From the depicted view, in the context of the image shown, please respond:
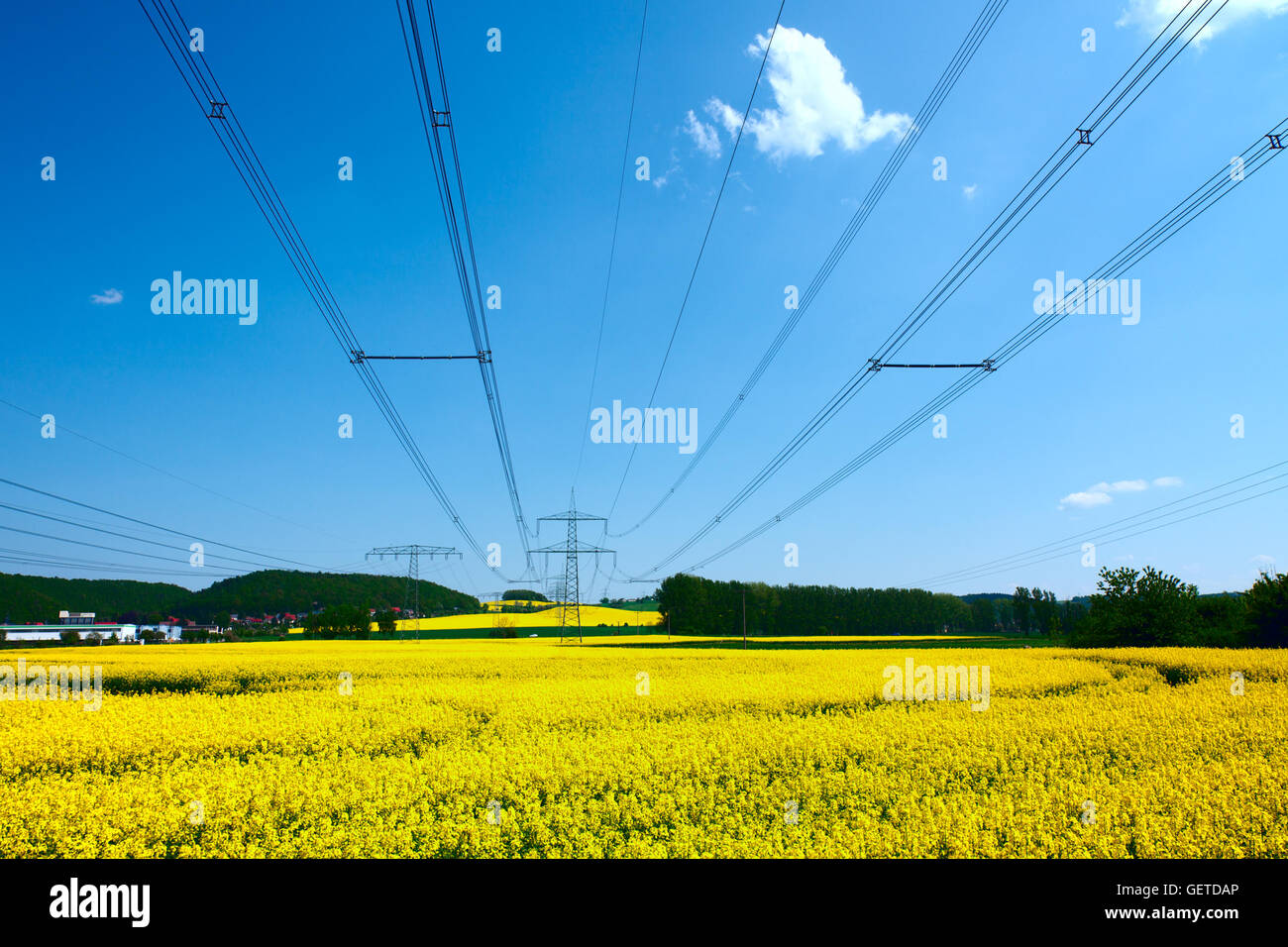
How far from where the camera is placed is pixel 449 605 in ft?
485

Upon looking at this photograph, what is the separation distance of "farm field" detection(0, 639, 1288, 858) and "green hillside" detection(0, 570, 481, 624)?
96.0 m

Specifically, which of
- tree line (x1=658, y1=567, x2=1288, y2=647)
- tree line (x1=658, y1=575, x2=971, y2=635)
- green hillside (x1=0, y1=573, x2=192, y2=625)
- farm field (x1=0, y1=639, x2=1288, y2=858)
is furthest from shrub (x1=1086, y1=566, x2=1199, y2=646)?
green hillside (x1=0, y1=573, x2=192, y2=625)

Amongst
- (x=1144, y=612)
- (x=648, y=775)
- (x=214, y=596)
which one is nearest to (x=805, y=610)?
(x=1144, y=612)

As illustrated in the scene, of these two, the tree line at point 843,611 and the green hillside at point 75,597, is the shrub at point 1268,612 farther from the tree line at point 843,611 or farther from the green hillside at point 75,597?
the green hillside at point 75,597

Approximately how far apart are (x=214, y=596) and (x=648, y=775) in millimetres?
156458

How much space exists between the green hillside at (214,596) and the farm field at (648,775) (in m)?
96.0

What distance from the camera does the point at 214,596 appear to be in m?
132

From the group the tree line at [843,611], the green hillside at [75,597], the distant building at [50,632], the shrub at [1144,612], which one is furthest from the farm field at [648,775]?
the green hillside at [75,597]

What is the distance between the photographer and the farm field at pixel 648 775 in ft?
29.8

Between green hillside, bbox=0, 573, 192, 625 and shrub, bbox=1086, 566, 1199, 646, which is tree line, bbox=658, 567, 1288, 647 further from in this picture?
green hillside, bbox=0, 573, 192, 625

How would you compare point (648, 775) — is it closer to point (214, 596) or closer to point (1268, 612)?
point (1268, 612)

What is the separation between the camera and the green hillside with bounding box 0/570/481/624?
106688mm

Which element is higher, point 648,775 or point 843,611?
point 648,775
